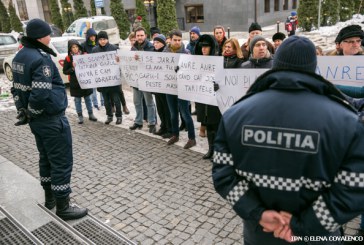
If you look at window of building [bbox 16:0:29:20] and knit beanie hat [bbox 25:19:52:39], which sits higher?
window of building [bbox 16:0:29:20]

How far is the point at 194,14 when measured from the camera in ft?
97.4

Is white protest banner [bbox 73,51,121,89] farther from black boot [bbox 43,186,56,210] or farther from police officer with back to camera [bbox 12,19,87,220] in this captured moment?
black boot [bbox 43,186,56,210]

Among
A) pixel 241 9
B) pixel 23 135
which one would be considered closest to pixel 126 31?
pixel 241 9

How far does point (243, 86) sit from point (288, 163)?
131 inches

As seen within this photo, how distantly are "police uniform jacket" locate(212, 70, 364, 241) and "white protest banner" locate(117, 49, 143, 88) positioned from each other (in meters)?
5.36

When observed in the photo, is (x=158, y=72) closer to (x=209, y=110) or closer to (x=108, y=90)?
(x=209, y=110)

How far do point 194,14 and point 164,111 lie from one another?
24.8 metres

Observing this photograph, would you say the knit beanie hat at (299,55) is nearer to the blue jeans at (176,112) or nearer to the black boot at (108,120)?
the blue jeans at (176,112)

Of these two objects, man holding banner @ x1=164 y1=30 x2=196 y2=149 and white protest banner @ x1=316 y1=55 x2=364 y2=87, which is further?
man holding banner @ x1=164 y1=30 x2=196 y2=149

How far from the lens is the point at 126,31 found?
3014 cm

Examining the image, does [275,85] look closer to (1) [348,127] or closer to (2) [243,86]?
(1) [348,127]

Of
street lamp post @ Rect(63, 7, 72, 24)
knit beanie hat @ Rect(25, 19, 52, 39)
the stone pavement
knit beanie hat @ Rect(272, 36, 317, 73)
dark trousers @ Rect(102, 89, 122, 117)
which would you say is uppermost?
street lamp post @ Rect(63, 7, 72, 24)

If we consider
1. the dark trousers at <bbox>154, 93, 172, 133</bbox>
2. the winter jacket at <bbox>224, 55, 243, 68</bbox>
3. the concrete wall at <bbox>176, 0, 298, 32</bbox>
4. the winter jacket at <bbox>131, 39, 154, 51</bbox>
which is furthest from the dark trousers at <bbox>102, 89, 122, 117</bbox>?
the concrete wall at <bbox>176, 0, 298, 32</bbox>

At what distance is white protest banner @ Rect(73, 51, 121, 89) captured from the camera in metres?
7.64
